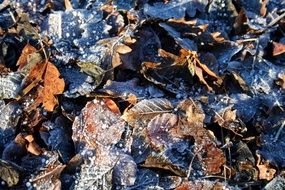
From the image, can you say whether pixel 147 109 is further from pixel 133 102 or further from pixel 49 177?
pixel 49 177

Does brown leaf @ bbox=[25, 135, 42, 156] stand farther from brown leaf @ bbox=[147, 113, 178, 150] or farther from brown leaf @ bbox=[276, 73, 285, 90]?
brown leaf @ bbox=[276, 73, 285, 90]

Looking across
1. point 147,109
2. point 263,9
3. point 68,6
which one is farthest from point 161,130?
point 263,9

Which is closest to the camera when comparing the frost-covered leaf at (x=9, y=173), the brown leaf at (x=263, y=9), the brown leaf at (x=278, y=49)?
the frost-covered leaf at (x=9, y=173)

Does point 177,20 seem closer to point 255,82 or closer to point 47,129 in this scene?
point 255,82

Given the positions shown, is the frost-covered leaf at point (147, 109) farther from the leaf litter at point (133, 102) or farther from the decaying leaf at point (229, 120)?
the decaying leaf at point (229, 120)

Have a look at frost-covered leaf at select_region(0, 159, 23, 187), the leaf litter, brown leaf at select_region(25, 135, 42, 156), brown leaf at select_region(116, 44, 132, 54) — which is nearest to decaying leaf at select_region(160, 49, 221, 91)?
the leaf litter

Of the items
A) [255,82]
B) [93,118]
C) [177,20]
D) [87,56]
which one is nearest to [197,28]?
[177,20]

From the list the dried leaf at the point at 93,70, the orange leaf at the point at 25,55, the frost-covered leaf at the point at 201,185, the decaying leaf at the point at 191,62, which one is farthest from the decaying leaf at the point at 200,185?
the orange leaf at the point at 25,55
